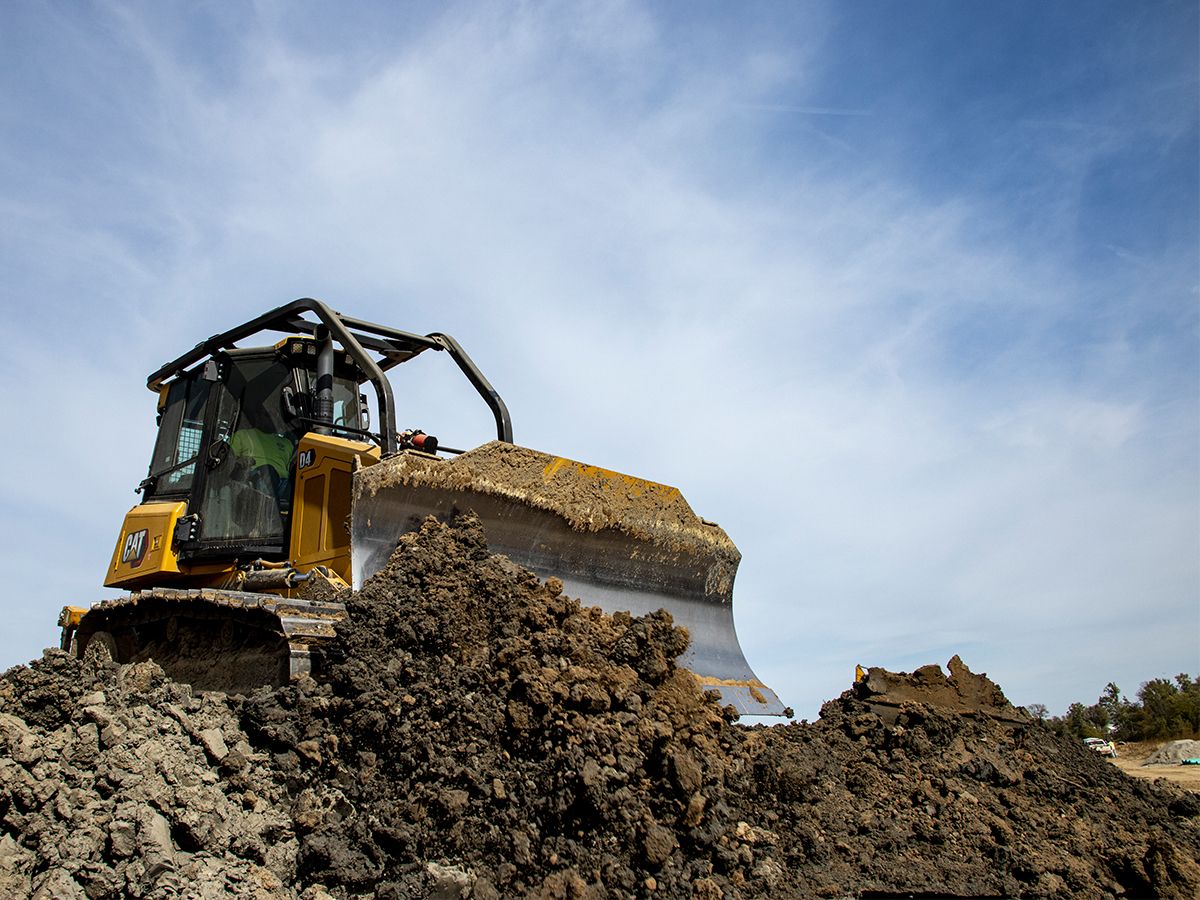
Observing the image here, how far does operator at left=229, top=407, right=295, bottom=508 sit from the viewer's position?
18.9ft

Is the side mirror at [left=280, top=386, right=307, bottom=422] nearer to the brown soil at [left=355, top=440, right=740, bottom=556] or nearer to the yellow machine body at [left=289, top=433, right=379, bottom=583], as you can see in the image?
the yellow machine body at [left=289, top=433, right=379, bottom=583]

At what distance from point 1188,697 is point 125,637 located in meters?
16.1

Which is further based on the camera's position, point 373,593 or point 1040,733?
point 1040,733

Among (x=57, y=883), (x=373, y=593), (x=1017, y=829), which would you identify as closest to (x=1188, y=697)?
(x=1017, y=829)

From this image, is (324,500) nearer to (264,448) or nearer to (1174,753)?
(264,448)

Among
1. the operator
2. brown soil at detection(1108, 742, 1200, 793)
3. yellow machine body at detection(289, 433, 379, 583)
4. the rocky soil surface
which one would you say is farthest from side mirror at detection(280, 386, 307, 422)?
brown soil at detection(1108, 742, 1200, 793)

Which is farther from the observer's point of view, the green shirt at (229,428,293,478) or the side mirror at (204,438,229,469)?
the side mirror at (204,438,229,469)

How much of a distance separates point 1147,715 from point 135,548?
15958mm

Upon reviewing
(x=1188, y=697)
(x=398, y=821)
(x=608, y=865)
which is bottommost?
(x=608, y=865)

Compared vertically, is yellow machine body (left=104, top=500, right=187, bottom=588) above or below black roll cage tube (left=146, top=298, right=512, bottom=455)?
below

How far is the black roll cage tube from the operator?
0.58 meters

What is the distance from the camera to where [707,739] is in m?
4.31

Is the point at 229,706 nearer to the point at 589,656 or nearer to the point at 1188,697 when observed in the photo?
the point at 589,656

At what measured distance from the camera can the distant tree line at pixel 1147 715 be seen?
15484 millimetres
